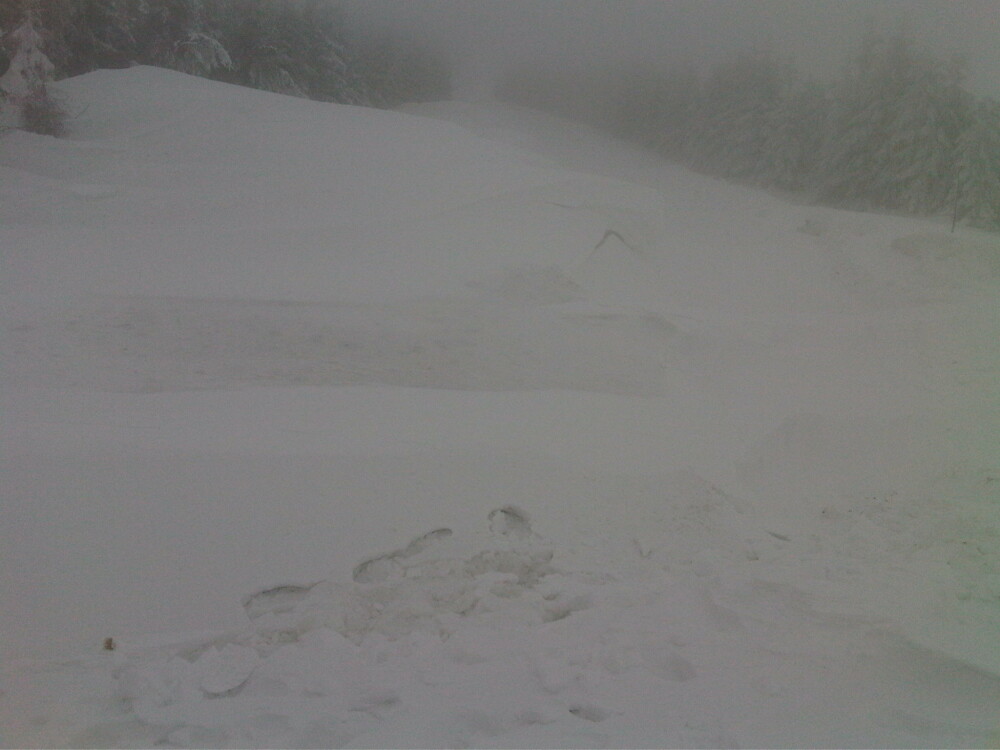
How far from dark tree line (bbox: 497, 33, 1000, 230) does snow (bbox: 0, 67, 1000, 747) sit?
937cm

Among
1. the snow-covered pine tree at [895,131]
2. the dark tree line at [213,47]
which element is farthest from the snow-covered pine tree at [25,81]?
the snow-covered pine tree at [895,131]

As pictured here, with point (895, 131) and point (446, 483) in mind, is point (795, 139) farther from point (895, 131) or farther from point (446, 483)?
point (446, 483)

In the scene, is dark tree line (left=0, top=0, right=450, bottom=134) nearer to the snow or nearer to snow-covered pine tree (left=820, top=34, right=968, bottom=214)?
the snow

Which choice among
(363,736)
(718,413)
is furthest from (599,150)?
(363,736)

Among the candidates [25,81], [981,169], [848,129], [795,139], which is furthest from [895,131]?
[25,81]

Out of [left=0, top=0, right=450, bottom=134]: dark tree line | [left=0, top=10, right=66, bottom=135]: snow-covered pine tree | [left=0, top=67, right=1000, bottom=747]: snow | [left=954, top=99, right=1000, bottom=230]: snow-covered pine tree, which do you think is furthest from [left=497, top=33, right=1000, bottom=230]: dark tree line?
[left=0, top=10, right=66, bottom=135]: snow-covered pine tree

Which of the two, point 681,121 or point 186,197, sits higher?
point 681,121

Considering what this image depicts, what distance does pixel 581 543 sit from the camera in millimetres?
5648

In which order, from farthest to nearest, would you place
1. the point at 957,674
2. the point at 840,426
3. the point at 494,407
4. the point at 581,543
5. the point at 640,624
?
1. the point at 840,426
2. the point at 494,407
3. the point at 581,543
4. the point at 640,624
5. the point at 957,674

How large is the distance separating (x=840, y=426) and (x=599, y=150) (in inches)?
1261

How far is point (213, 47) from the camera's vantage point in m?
26.1

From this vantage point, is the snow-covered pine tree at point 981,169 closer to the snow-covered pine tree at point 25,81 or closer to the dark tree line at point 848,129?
the dark tree line at point 848,129

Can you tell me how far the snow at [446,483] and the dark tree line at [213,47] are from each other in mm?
2614

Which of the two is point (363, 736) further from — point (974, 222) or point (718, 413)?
point (974, 222)
